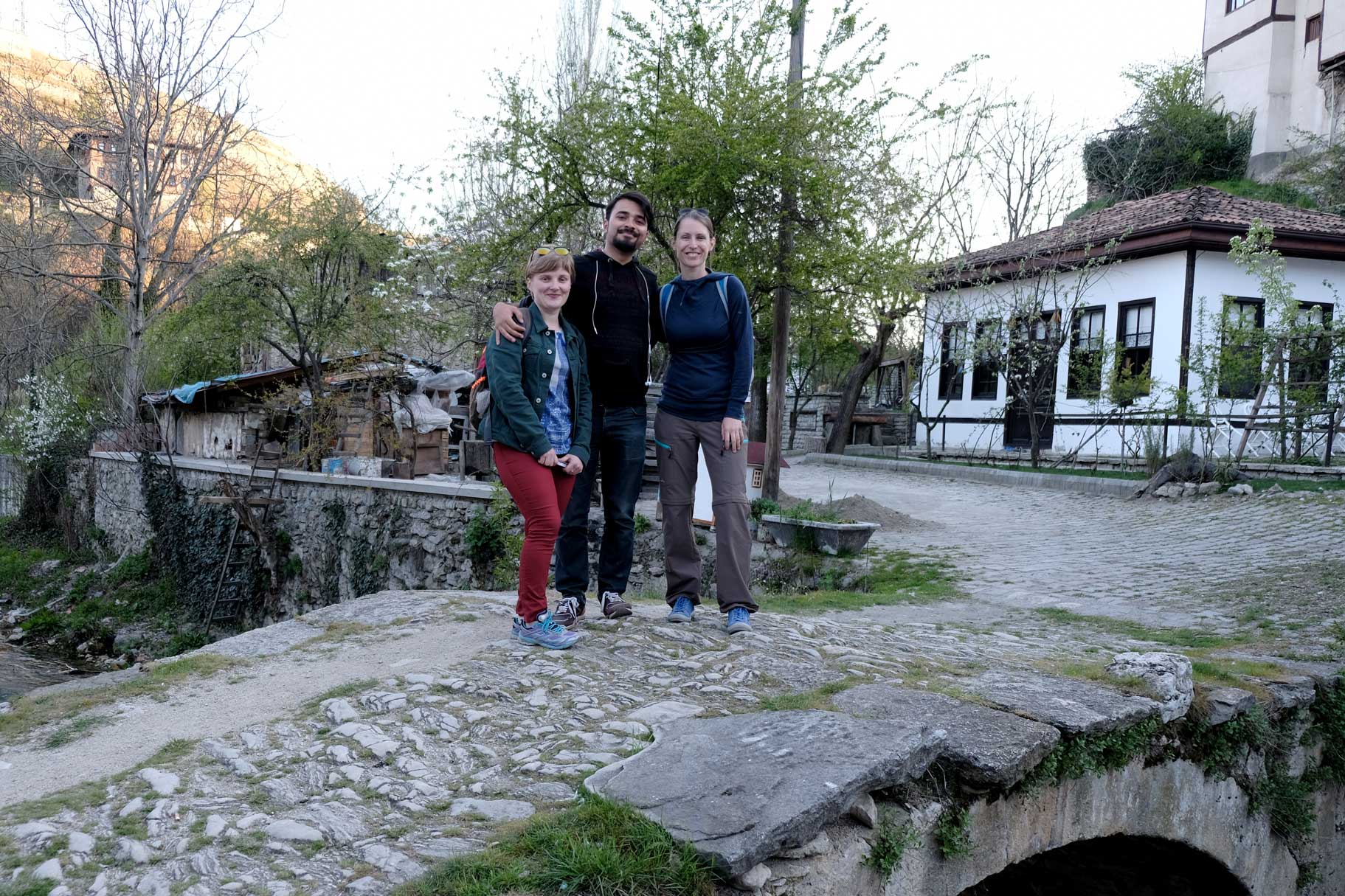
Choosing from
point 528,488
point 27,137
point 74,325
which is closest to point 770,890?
point 528,488

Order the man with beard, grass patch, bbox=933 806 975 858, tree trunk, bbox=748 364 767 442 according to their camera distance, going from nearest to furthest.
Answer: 1. grass patch, bbox=933 806 975 858
2. the man with beard
3. tree trunk, bbox=748 364 767 442

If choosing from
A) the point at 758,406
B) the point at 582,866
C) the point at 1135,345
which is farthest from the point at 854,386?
the point at 582,866

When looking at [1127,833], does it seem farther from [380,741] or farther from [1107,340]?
[1107,340]

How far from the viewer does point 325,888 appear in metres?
2.23

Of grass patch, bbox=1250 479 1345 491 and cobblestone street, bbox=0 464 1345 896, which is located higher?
grass patch, bbox=1250 479 1345 491

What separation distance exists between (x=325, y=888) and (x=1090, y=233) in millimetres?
20981

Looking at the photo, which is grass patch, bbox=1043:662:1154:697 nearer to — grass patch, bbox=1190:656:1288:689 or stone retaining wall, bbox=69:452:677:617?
grass patch, bbox=1190:656:1288:689

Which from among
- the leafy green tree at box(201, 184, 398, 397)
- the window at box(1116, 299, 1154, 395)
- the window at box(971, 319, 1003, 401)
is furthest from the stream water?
the window at box(1116, 299, 1154, 395)

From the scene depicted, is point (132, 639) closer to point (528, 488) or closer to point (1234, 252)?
point (528, 488)

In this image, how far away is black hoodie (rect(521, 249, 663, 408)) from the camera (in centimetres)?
441

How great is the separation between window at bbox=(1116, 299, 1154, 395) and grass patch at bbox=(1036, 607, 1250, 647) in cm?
1303

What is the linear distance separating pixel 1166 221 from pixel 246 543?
58.2ft

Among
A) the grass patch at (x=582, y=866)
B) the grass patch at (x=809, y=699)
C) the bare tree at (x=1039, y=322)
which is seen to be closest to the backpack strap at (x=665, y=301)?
the grass patch at (x=809, y=699)

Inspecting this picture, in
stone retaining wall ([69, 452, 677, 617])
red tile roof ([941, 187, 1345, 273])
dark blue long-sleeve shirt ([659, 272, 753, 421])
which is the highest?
red tile roof ([941, 187, 1345, 273])
